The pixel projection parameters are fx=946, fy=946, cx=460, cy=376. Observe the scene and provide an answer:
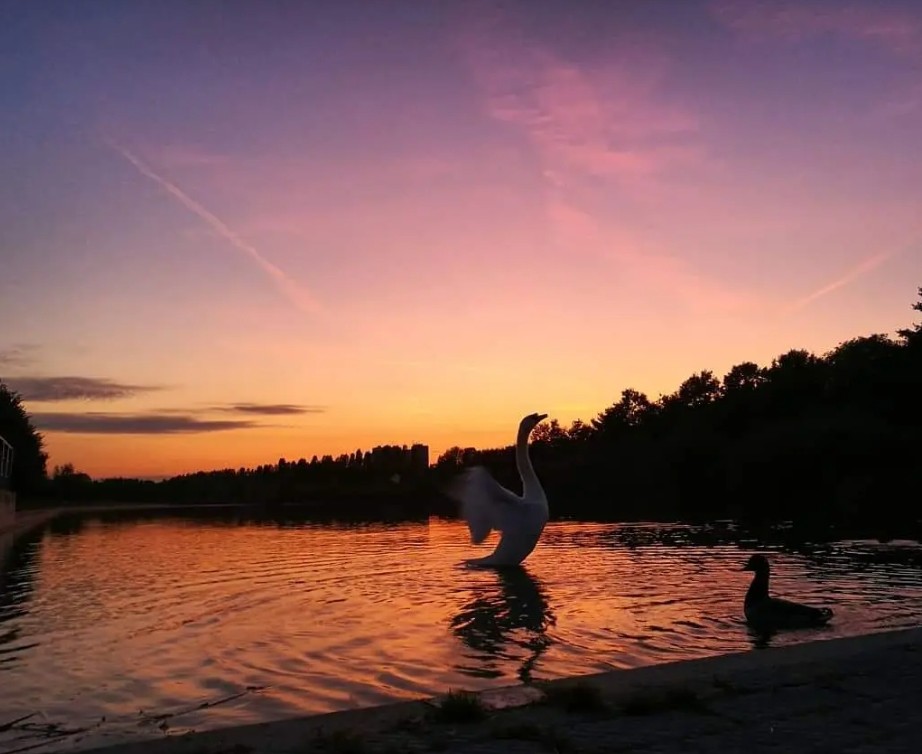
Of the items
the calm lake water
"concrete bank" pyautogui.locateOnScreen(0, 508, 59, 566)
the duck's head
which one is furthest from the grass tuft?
"concrete bank" pyautogui.locateOnScreen(0, 508, 59, 566)

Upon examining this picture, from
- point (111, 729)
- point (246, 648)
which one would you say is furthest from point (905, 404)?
point (111, 729)

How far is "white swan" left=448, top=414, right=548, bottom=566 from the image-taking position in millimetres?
20250

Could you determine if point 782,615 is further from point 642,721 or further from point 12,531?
point 12,531

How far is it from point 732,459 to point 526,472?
4892cm

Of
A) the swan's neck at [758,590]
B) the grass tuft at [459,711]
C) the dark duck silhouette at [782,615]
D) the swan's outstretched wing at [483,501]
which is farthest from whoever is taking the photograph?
the swan's outstretched wing at [483,501]

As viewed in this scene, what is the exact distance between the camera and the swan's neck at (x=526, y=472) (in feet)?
70.4

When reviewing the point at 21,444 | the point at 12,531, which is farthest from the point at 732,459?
the point at 21,444

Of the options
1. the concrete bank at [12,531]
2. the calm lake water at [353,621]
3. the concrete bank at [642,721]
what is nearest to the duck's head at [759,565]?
the calm lake water at [353,621]

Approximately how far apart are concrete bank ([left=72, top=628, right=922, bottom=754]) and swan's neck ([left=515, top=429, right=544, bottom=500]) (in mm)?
13111

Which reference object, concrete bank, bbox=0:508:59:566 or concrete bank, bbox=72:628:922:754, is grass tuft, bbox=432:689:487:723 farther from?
concrete bank, bbox=0:508:59:566

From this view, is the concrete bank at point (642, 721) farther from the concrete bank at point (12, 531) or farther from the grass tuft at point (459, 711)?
the concrete bank at point (12, 531)

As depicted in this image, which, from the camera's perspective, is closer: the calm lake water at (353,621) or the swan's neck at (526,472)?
the calm lake water at (353,621)

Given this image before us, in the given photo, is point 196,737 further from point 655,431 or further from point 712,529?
point 655,431

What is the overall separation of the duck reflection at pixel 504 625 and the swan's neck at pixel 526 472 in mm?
3508
